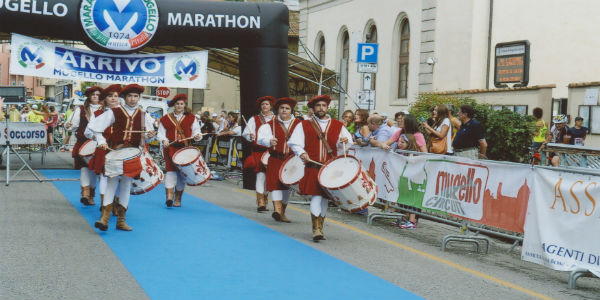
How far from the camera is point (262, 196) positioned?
41.7ft

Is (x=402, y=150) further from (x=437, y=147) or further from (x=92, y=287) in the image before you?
(x=92, y=287)

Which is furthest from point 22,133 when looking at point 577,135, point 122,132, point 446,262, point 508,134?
point 577,135

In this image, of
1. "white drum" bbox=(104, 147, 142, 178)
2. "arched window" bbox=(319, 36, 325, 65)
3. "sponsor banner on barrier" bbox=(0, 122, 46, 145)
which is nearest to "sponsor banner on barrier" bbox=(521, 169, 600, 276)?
"white drum" bbox=(104, 147, 142, 178)

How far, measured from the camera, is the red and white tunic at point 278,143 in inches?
456

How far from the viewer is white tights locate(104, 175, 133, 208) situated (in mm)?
9789

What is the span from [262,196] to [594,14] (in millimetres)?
18756

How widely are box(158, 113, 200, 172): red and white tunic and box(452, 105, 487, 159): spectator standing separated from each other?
4.12 metres

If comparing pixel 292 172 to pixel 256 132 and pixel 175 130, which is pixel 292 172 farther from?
pixel 175 130

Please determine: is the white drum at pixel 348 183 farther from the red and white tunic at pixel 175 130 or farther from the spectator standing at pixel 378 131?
the red and white tunic at pixel 175 130

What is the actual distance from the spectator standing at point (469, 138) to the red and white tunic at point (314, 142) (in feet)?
9.63

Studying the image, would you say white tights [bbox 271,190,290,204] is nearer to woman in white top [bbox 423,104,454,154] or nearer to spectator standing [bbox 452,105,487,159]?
woman in white top [bbox 423,104,454,154]

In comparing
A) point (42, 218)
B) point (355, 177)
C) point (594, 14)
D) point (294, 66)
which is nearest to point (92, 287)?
point (355, 177)

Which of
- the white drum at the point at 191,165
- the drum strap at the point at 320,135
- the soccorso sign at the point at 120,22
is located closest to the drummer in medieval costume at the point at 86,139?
the white drum at the point at 191,165

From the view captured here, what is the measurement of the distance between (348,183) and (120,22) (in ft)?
24.1
